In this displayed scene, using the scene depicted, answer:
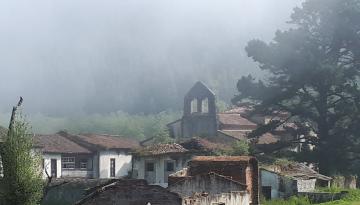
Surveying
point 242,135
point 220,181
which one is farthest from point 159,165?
point 220,181

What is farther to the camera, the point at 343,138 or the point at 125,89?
the point at 125,89

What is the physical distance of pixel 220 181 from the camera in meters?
30.8

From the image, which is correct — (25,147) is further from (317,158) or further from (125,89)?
(125,89)

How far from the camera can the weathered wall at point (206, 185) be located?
30766 mm

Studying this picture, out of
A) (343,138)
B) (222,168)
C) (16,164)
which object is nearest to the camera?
(16,164)

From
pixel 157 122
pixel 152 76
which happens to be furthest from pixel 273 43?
pixel 152 76

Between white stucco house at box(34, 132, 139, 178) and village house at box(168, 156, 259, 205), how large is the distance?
79.1ft

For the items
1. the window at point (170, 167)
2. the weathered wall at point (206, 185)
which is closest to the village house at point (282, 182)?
the window at point (170, 167)

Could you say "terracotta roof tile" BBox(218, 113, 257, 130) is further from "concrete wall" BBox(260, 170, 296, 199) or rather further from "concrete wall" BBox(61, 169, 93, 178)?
"concrete wall" BBox(260, 170, 296, 199)

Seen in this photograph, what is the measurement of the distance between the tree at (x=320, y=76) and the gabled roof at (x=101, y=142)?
1737 cm

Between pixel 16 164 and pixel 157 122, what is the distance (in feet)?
271

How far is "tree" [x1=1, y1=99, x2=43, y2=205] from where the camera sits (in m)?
24.5

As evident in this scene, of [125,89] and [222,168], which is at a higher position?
Answer: [125,89]

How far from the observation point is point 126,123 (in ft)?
363
